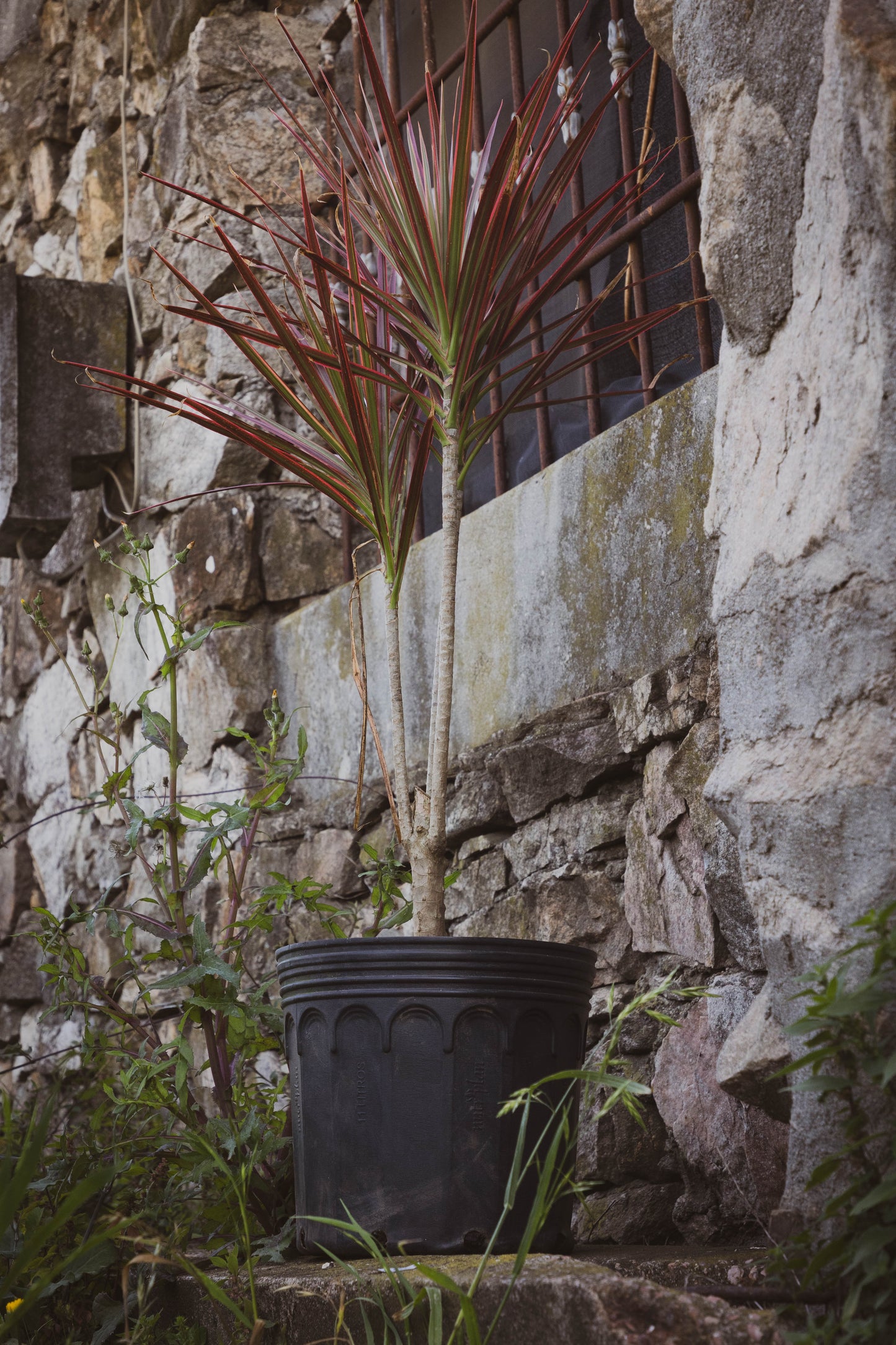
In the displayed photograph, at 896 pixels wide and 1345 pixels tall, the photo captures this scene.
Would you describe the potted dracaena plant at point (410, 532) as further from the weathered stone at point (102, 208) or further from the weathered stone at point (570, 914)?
the weathered stone at point (102, 208)

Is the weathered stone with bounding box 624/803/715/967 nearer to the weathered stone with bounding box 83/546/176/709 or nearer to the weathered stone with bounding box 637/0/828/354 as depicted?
the weathered stone with bounding box 637/0/828/354

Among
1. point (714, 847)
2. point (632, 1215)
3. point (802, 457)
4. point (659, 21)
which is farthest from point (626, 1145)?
point (659, 21)

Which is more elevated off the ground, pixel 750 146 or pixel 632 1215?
pixel 750 146

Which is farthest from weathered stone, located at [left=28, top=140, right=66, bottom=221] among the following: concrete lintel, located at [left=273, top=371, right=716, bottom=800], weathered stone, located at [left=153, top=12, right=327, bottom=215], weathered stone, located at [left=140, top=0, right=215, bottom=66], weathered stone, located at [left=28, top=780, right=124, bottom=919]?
concrete lintel, located at [left=273, top=371, right=716, bottom=800]

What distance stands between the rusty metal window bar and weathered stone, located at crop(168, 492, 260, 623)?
39cm

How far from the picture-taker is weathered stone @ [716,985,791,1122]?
3.75 feet

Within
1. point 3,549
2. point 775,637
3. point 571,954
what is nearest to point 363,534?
point 3,549

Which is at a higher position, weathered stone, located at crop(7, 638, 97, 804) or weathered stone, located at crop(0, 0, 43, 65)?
weathered stone, located at crop(0, 0, 43, 65)

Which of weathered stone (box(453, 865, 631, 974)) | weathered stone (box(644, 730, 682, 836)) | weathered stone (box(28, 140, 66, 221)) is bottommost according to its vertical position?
weathered stone (box(453, 865, 631, 974))

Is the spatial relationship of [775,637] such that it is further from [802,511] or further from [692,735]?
[692,735]

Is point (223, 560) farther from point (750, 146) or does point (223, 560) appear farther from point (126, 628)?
point (750, 146)

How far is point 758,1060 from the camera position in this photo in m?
1.15

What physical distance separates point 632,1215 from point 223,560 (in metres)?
1.65

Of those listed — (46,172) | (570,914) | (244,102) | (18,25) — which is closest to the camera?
(570,914)
